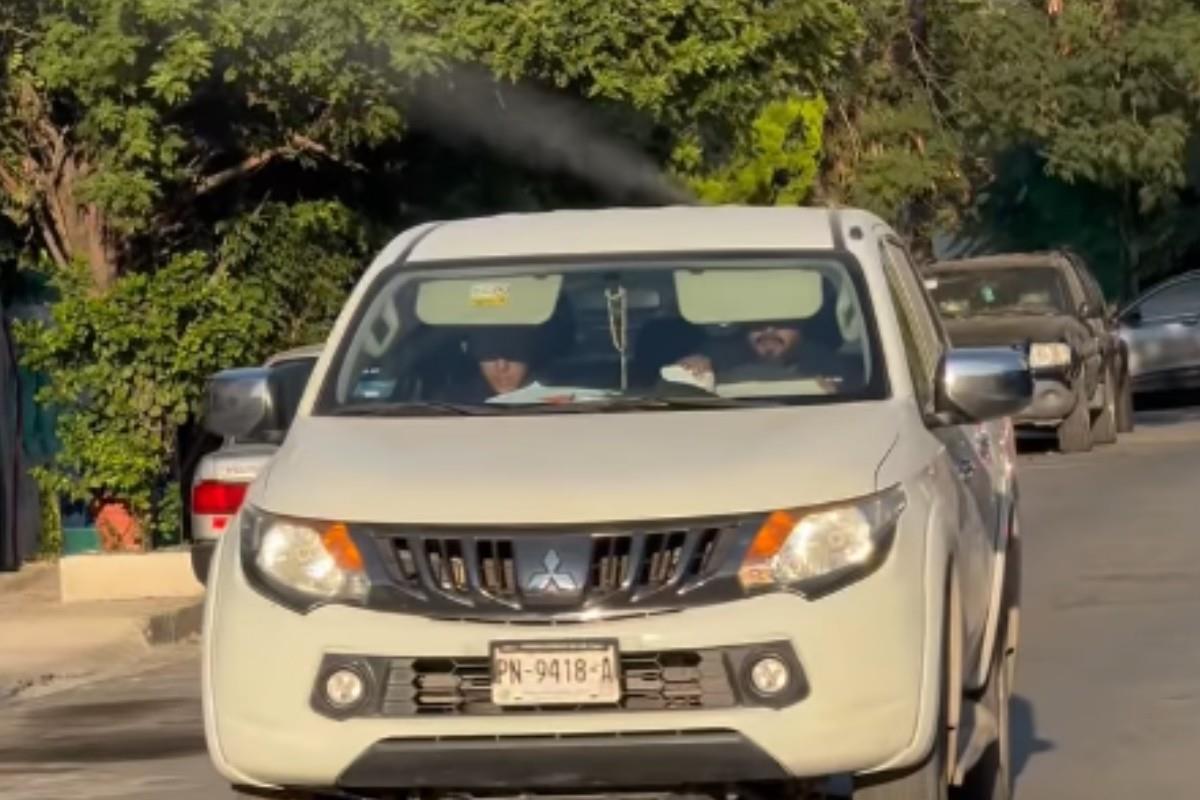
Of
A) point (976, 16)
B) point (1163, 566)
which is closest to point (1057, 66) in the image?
point (976, 16)

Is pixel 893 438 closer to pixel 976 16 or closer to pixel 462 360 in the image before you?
pixel 462 360

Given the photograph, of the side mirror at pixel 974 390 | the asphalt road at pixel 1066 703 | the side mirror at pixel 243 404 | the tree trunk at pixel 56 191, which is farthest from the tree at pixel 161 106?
the side mirror at pixel 974 390

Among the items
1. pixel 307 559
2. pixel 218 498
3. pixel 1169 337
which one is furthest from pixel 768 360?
pixel 1169 337

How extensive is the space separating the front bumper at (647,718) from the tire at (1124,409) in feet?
74.2

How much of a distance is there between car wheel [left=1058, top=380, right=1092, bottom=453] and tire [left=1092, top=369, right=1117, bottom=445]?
63cm

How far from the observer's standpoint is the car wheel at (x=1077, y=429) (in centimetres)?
2747

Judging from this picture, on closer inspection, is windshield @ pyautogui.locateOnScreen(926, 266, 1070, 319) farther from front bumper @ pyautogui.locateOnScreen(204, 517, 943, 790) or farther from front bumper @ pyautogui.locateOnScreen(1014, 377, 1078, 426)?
front bumper @ pyautogui.locateOnScreen(204, 517, 943, 790)

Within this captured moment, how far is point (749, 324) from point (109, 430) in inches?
450

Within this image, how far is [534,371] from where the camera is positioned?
8.61 m

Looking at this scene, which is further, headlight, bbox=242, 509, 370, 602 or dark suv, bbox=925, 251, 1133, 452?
dark suv, bbox=925, 251, 1133, 452

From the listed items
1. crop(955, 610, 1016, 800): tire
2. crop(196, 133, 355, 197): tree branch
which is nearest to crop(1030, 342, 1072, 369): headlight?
crop(196, 133, 355, 197): tree branch

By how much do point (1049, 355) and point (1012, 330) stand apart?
126 cm

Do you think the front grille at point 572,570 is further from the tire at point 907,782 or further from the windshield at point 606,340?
the windshield at point 606,340

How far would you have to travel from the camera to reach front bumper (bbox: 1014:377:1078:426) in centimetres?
2669
